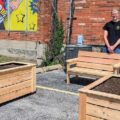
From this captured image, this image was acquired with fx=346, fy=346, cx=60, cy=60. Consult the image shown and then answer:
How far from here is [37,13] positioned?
1258 centimetres

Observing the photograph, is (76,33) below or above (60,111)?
above

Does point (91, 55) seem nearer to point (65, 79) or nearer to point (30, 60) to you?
point (65, 79)

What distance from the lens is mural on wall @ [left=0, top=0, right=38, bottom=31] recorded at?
1277 centimetres

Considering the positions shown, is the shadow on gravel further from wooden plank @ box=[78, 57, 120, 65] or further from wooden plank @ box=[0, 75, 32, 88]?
wooden plank @ box=[0, 75, 32, 88]

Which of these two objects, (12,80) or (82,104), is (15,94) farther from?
(82,104)

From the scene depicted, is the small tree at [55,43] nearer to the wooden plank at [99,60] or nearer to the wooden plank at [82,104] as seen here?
the wooden plank at [99,60]

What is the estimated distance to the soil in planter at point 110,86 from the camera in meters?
5.44

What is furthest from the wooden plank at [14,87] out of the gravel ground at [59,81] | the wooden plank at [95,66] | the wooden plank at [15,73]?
the wooden plank at [95,66]

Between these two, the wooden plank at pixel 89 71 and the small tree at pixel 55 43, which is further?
the small tree at pixel 55 43

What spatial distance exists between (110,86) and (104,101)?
62 cm

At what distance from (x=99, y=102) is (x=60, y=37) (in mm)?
7167

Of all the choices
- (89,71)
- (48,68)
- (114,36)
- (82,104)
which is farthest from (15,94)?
(48,68)

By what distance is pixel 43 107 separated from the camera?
23.0ft

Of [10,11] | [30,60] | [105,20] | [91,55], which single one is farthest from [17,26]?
[91,55]
